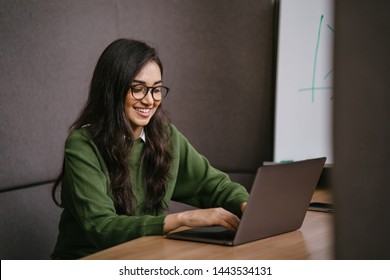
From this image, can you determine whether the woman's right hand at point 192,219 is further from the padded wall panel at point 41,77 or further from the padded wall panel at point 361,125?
the padded wall panel at point 361,125

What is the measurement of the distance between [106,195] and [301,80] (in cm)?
153

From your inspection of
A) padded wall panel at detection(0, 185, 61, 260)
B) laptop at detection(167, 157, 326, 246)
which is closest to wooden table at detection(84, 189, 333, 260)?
laptop at detection(167, 157, 326, 246)

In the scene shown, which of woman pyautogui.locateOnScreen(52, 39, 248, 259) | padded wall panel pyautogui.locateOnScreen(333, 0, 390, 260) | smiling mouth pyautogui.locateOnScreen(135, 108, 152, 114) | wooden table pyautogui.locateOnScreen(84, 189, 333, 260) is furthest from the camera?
smiling mouth pyautogui.locateOnScreen(135, 108, 152, 114)

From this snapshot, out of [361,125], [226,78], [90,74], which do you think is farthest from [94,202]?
[226,78]

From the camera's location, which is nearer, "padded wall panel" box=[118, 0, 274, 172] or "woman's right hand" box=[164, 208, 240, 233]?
"woman's right hand" box=[164, 208, 240, 233]

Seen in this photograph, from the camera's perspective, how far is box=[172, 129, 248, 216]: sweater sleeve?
6.95 ft

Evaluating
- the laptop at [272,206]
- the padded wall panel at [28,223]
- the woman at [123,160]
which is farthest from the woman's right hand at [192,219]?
the padded wall panel at [28,223]

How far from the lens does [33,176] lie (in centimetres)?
219

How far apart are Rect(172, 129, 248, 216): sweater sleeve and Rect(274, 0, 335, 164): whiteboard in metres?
0.94

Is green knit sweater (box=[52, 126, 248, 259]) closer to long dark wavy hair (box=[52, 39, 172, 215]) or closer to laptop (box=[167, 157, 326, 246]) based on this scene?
long dark wavy hair (box=[52, 39, 172, 215])

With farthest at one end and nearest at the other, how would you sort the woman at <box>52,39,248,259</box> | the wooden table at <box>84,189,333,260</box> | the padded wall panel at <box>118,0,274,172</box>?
the padded wall panel at <box>118,0,274,172</box>, the woman at <box>52,39,248,259</box>, the wooden table at <box>84,189,333,260</box>

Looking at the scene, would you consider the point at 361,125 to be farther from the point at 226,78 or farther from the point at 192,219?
the point at 226,78
